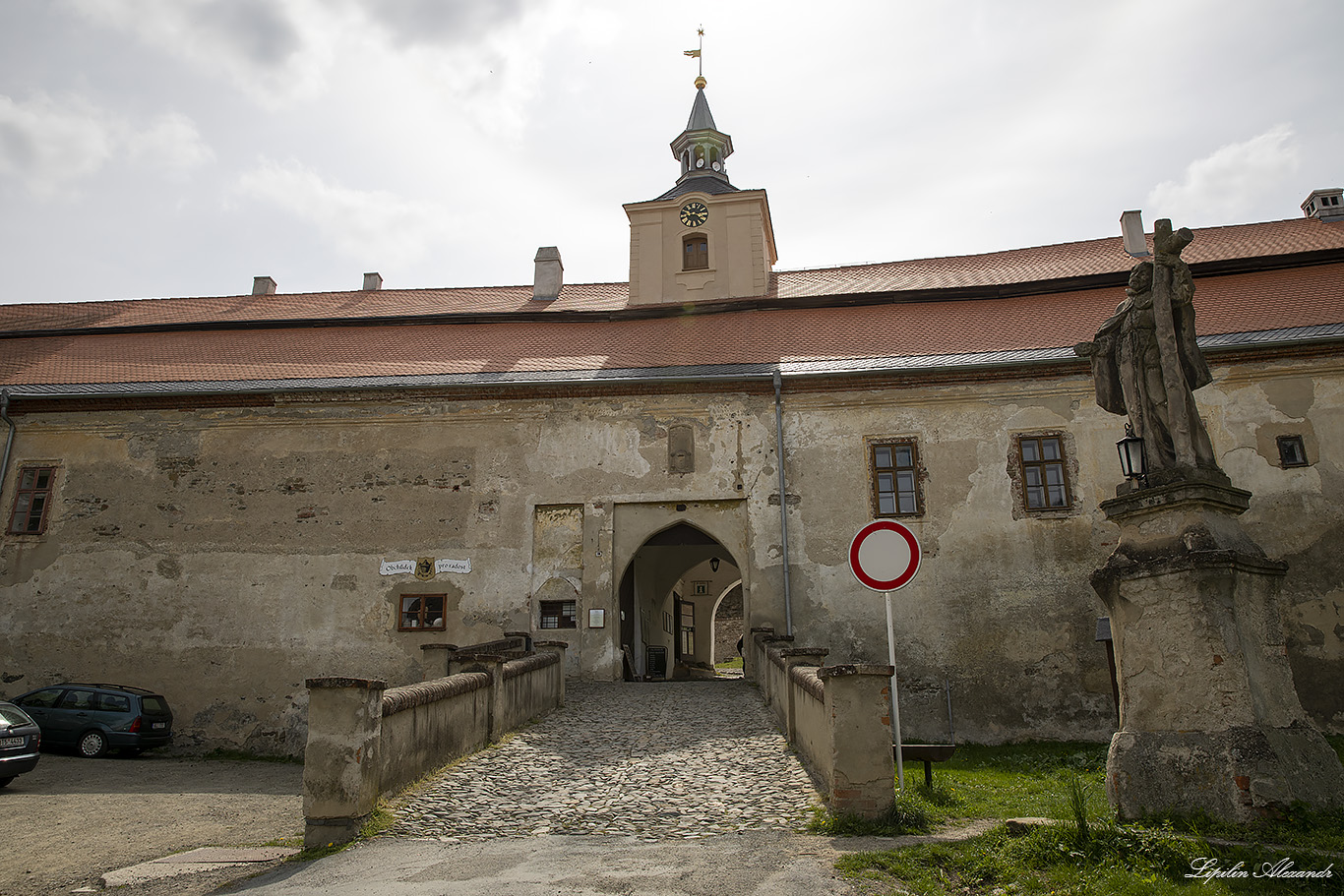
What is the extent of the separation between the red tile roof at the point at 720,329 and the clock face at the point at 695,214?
2796mm

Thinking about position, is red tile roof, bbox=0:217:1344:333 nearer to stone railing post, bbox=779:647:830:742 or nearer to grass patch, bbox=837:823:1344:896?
stone railing post, bbox=779:647:830:742

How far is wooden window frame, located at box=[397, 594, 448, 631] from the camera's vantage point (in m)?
16.9

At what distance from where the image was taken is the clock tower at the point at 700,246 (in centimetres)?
2334

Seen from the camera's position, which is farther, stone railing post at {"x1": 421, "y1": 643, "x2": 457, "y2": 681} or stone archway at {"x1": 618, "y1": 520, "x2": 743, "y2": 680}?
stone archway at {"x1": 618, "y1": 520, "x2": 743, "y2": 680}

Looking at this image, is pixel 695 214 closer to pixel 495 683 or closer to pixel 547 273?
pixel 547 273

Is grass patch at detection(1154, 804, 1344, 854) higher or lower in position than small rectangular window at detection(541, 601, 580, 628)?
lower

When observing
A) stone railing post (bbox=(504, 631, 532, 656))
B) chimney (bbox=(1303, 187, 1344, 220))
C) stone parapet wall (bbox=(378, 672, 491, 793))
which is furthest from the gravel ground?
chimney (bbox=(1303, 187, 1344, 220))

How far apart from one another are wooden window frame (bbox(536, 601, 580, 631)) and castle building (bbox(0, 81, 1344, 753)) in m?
0.05

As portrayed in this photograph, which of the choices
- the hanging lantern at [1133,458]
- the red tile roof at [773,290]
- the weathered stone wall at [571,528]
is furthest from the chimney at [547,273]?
the hanging lantern at [1133,458]

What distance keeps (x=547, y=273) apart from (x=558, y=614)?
1068cm

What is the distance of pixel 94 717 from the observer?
49.8ft

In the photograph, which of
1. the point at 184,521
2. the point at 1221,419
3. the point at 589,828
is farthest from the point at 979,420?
the point at 184,521

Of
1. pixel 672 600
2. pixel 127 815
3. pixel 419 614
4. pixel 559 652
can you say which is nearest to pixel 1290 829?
pixel 559 652

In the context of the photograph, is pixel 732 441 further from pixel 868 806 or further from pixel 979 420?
pixel 868 806
